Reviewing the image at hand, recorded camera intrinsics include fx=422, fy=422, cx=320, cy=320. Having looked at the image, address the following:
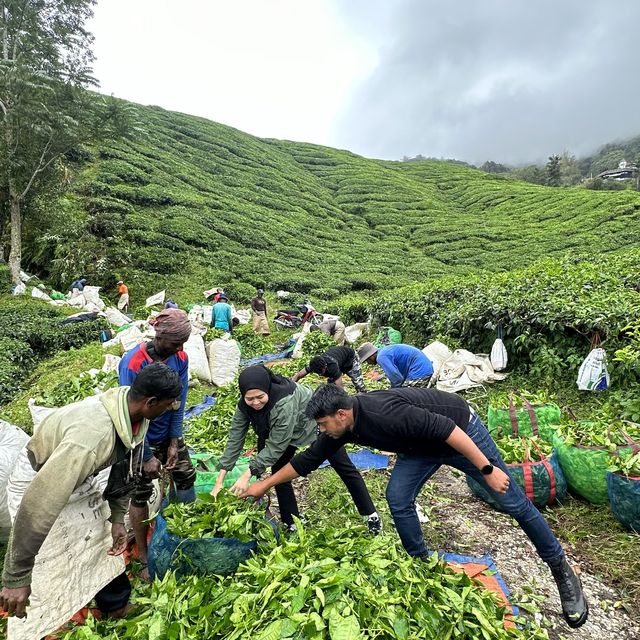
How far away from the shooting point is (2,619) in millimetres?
2207

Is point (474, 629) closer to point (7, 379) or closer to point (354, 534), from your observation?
point (354, 534)

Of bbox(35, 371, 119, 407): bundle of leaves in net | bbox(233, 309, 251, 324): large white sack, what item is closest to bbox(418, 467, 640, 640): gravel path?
bbox(35, 371, 119, 407): bundle of leaves in net

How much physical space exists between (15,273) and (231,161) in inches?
979

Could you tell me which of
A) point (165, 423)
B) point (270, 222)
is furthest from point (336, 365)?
point (270, 222)

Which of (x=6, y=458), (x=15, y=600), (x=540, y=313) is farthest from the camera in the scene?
(x=540, y=313)

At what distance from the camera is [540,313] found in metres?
5.66

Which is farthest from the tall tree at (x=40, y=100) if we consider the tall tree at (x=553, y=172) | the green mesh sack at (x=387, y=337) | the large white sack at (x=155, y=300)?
the tall tree at (x=553, y=172)

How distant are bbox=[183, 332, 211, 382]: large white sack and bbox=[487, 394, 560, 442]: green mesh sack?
4776mm

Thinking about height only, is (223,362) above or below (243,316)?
above

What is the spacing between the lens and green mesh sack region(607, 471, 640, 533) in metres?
2.80

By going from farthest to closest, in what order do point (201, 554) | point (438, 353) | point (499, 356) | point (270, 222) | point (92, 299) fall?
point (270, 222)
point (92, 299)
point (438, 353)
point (499, 356)
point (201, 554)

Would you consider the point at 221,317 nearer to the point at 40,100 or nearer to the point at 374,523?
the point at 374,523

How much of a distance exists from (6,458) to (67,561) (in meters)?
1.16

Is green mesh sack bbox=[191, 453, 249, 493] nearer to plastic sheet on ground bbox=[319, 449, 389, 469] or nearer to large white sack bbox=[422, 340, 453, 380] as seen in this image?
plastic sheet on ground bbox=[319, 449, 389, 469]
